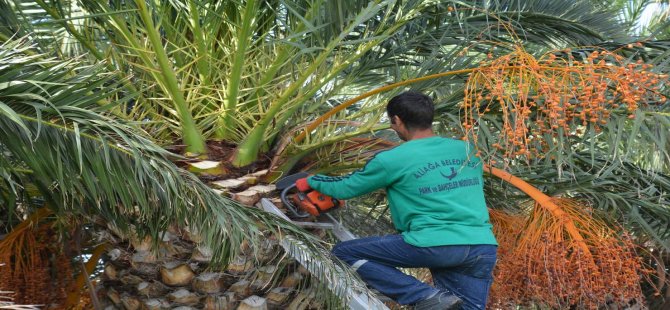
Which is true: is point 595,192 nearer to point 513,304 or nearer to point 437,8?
point 513,304

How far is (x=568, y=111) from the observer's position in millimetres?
4359

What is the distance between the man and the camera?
4.48m

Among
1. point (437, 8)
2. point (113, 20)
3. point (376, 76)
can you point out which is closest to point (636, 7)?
point (376, 76)

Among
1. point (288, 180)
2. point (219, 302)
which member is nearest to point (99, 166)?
point (219, 302)

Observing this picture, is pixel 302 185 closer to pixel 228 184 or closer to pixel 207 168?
pixel 228 184

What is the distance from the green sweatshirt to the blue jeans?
48 millimetres

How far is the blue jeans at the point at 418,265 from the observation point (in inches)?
176

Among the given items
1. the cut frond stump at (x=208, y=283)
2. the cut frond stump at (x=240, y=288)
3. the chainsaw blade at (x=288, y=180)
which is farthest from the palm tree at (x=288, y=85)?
the cut frond stump at (x=240, y=288)

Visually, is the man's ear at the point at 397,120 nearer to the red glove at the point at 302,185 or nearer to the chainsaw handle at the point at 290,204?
the red glove at the point at 302,185

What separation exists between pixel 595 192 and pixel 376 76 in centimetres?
211

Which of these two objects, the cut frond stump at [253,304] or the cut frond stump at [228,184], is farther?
the cut frond stump at [228,184]

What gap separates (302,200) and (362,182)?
498 millimetres

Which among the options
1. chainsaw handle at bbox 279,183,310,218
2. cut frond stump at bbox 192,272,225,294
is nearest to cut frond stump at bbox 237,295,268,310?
cut frond stump at bbox 192,272,225,294

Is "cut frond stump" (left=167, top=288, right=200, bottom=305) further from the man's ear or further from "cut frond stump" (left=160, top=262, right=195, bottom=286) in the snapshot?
the man's ear
